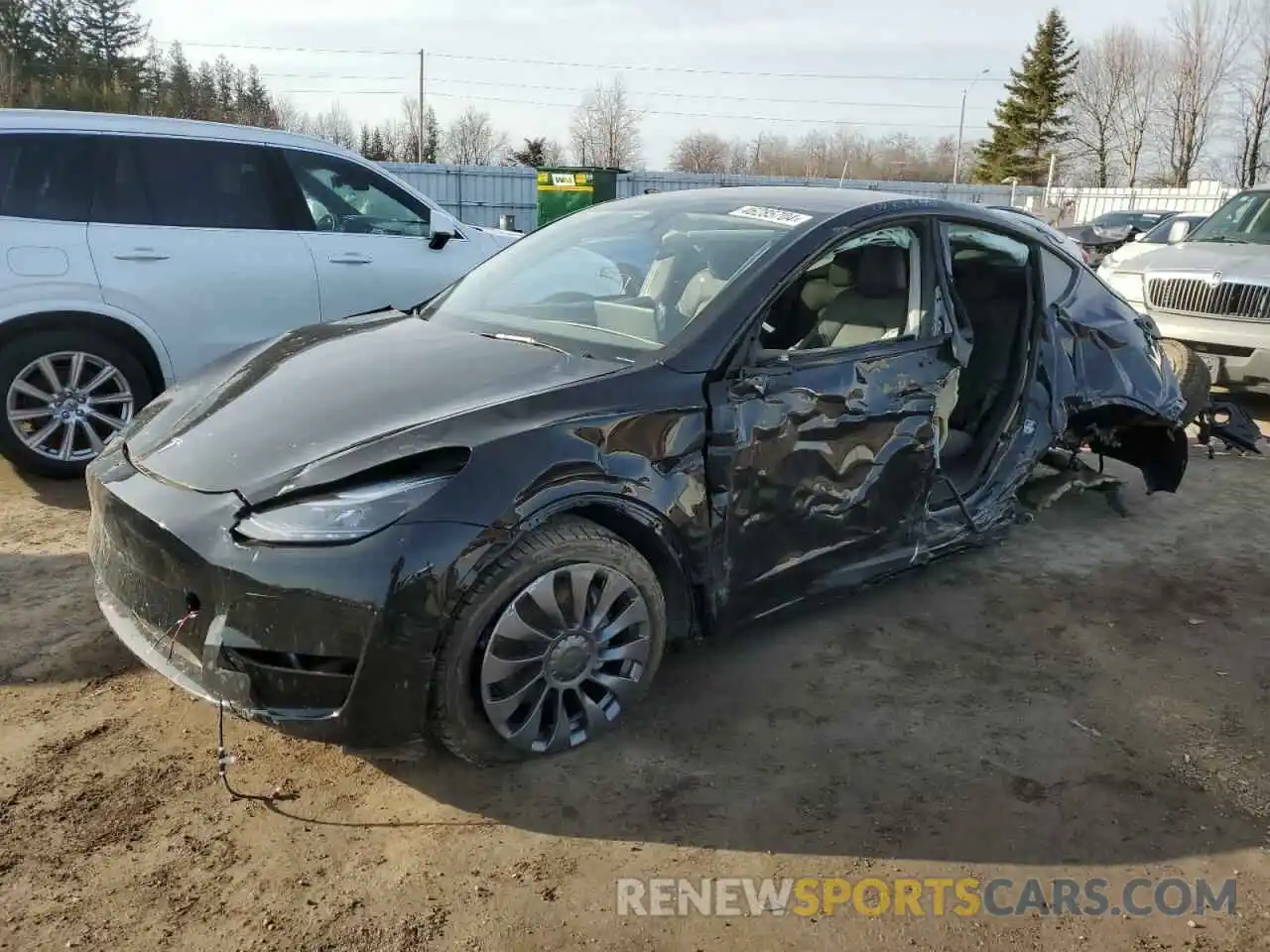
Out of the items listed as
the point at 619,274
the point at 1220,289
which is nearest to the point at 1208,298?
the point at 1220,289

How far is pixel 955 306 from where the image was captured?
3.74 m

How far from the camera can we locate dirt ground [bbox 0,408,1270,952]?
225cm

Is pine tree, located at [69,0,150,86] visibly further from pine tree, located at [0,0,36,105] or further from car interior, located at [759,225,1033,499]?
car interior, located at [759,225,1033,499]

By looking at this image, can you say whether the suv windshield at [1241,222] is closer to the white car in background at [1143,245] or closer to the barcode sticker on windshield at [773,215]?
the white car in background at [1143,245]

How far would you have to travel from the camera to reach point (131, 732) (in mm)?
2887

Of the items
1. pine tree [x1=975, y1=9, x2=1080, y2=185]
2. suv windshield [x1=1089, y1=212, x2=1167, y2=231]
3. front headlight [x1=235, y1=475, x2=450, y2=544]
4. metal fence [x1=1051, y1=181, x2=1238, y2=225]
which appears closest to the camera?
front headlight [x1=235, y1=475, x2=450, y2=544]

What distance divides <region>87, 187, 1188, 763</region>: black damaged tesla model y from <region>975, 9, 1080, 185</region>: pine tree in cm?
5807

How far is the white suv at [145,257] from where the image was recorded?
4.98 m

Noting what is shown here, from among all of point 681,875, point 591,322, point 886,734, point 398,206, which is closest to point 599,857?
point 681,875

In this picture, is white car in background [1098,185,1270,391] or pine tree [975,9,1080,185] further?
pine tree [975,9,1080,185]

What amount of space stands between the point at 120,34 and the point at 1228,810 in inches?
2306

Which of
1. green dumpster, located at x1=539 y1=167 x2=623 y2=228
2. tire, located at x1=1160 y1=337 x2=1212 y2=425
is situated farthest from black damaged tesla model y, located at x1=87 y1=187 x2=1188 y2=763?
green dumpster, located at x1=539 y1=167 x2=623 y2=228

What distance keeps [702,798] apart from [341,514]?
126 centimetres

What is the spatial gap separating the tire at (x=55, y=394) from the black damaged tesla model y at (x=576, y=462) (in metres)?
2.05
